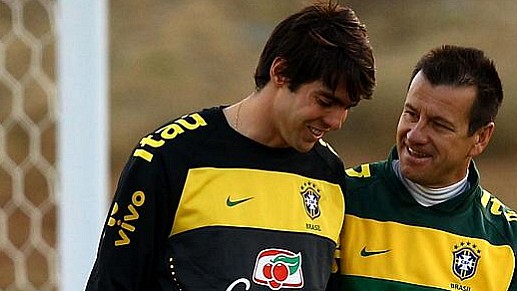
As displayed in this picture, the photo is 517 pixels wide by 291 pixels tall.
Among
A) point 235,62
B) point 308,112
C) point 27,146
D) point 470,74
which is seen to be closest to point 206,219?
A: point 308,112

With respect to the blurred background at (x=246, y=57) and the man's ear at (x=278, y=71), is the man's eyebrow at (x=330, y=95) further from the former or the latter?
the blurred background at (x=246, y=57)

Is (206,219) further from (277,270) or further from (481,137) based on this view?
(481,137)

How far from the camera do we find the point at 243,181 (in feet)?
4.66

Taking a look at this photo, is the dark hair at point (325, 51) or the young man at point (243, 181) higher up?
the dark hair at point (325, 51)

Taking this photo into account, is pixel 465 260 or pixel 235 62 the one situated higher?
pixel 235 62

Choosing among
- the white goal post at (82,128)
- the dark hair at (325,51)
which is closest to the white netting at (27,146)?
the white goal post at (82,128)

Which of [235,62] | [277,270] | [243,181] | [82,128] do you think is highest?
[235,62]

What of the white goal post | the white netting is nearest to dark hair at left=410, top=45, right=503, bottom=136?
the white goal post

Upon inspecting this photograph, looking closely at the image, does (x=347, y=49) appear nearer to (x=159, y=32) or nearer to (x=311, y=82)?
(x=311, y=82)

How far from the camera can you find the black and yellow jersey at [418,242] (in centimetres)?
152

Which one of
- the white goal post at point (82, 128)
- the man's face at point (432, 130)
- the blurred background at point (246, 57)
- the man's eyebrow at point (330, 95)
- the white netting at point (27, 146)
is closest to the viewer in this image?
the man's eyebrow at point (330, 95)

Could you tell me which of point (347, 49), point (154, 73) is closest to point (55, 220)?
point (347, 49)

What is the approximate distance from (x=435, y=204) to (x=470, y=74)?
0.18 metres

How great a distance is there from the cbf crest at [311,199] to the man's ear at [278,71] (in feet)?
0.47
